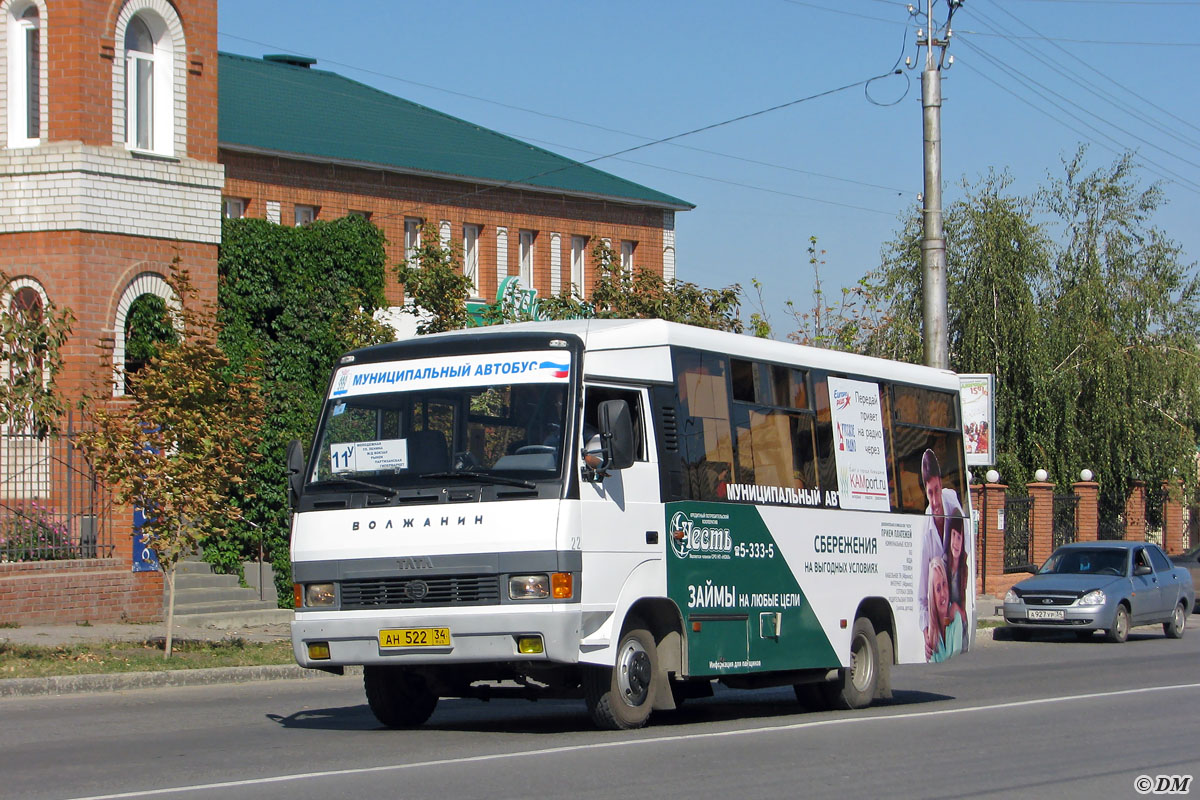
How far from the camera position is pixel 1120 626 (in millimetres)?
25594

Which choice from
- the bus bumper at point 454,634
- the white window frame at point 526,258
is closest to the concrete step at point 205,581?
the bus bumper at point 454,634

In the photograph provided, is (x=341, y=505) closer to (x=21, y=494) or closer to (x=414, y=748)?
(x=414, y=748)

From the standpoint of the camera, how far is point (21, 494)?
75.9ft

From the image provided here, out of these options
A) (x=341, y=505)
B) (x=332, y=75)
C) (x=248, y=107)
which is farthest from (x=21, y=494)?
(x=332, y=75)

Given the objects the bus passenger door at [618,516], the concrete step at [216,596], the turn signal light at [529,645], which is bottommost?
the concrete step at [216,596]

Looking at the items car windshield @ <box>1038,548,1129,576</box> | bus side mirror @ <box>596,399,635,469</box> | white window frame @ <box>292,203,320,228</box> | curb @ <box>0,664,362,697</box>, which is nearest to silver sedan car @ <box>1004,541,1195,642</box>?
car windshield @ <box>1038,548,1129,576</box>

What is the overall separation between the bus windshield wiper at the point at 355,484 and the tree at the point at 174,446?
260 inches

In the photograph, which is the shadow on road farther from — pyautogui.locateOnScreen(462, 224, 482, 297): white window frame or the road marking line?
pyautogui.locateOnScreen(462, 224, 482, 297): white window frame

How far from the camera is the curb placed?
604 inches

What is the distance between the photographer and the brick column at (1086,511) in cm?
3941

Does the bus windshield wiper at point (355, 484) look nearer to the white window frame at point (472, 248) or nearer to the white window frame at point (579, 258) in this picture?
the white window frame at point (472, 248)

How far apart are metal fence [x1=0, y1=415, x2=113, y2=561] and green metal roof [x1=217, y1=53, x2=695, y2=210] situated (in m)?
16.3

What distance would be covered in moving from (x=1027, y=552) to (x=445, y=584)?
28567mm

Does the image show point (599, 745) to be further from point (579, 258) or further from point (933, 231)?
point (579, 258)
